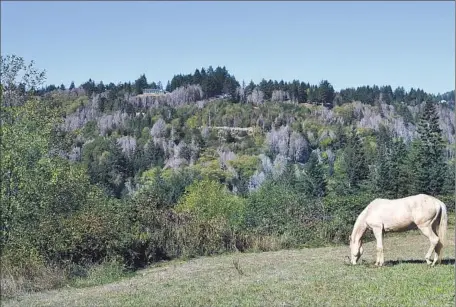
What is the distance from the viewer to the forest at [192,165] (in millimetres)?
18234

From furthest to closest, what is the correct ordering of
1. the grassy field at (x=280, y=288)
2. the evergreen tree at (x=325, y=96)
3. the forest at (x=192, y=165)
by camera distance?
the evergreen tree at (x=325, y=96) < the forest at (x=192, y=165) < the grassy field at (x=280, y=288)

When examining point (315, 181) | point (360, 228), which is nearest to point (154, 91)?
point (315, 181)

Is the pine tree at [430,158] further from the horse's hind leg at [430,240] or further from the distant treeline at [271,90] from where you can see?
the distant treeline at [271,90]

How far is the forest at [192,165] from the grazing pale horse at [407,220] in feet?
29.2

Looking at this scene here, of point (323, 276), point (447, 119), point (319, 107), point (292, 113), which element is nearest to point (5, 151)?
point (323, 276)

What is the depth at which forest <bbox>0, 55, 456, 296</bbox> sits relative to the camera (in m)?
18.2

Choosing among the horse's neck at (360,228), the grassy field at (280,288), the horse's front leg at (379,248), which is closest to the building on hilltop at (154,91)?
the grassy field at (280,288)

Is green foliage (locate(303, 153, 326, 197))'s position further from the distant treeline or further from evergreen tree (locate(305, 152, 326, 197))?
the distant treeline

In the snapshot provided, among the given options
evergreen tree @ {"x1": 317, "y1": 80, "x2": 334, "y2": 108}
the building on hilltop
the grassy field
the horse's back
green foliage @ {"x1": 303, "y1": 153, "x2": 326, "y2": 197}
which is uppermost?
the building on hilltop

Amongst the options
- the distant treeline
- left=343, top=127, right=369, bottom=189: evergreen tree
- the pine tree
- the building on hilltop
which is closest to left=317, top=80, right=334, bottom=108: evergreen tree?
the distant treeline

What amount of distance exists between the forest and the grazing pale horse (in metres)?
8.90

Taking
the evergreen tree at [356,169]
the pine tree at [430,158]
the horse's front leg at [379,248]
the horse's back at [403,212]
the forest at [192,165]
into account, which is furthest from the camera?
Answer: the evergreen tree at [356,169]

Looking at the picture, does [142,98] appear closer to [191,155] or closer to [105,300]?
[191,155]

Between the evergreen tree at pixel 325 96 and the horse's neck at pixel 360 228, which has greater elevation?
the evergreen tree at pixel 325 96
